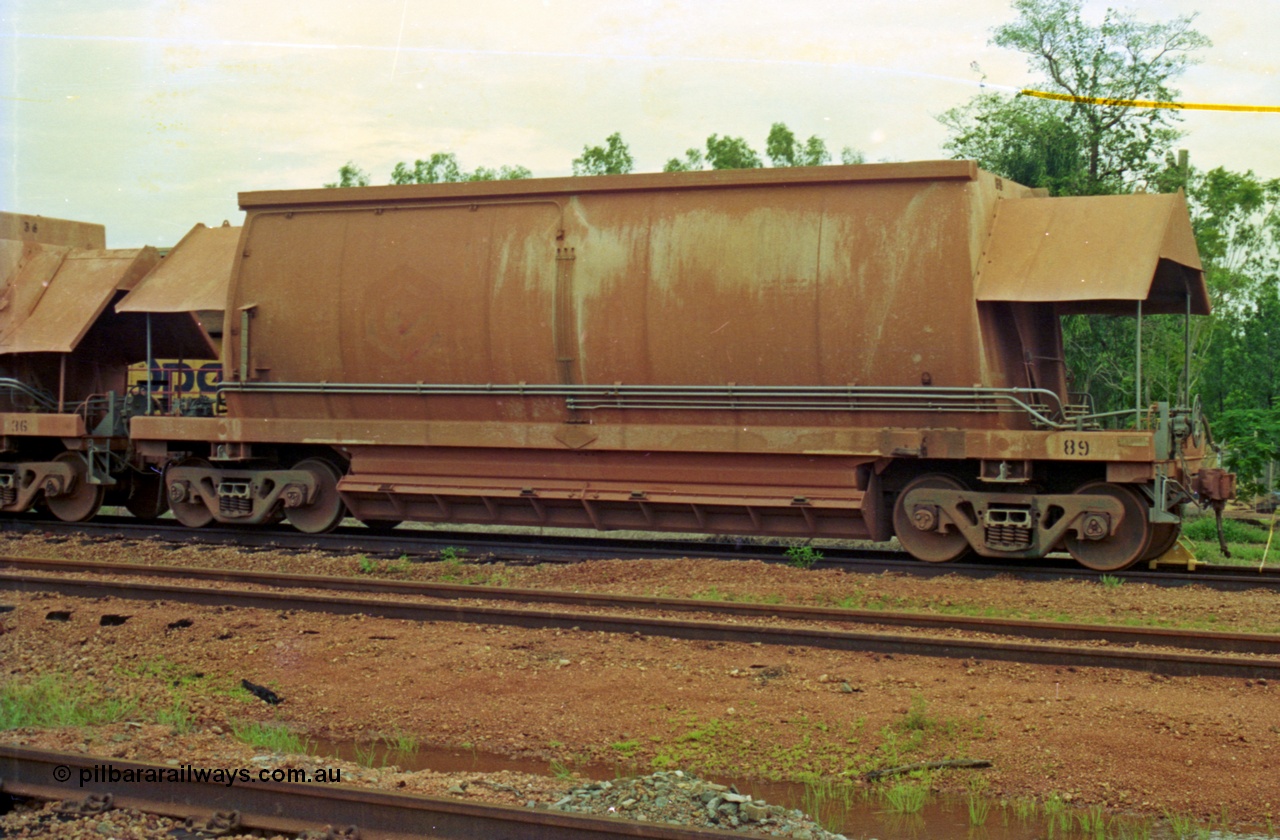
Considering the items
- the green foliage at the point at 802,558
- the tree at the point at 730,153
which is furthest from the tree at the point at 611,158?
the green foliage at the point at 802,558

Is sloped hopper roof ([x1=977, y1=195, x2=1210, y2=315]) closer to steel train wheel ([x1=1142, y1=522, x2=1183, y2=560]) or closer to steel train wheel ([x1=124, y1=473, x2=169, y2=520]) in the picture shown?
steel train wheel ([x1=1142, y1=522, x2=1183, y2=560])

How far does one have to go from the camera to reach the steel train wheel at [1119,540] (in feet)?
34.4

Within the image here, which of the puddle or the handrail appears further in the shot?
the handrail


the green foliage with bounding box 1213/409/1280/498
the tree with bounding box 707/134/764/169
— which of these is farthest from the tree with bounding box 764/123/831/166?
the green foliage with bounding box 1213/409/1280/498

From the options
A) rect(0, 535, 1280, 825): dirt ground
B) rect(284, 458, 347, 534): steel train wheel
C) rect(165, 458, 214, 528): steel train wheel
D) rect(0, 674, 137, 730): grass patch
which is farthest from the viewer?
rect(165, 458, 214, 528): steel train wheel

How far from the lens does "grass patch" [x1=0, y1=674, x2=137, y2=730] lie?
20.6 ft

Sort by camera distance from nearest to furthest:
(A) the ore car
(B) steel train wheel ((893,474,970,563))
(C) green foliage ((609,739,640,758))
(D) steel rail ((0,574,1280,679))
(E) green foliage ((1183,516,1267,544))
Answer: (C) green foliage ((609,739,640,758))
(D) steel rail ((0,574,1280,679))
(A) the ore car
(B) steel train wheel ((893,474,970,563))
(E) green foliage ((1183,516,1267,544))

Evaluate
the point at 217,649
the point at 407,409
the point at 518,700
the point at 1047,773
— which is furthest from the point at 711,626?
the point at 407,409

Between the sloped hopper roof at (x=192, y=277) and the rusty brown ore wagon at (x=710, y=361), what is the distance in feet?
2.42

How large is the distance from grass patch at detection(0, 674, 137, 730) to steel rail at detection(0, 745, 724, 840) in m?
1.16

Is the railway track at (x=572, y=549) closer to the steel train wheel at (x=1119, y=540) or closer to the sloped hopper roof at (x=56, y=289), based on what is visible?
the steel train wheel at (x=1119, y=540)

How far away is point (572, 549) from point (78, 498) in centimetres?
719

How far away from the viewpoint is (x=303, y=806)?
4.71 m

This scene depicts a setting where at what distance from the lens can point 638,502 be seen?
11836 mm
